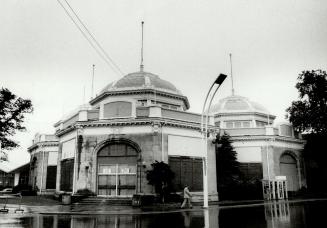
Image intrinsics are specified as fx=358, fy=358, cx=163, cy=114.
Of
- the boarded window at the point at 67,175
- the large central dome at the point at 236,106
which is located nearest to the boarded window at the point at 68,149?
the boarded window at the point at 67,175

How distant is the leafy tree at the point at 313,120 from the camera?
118 ft

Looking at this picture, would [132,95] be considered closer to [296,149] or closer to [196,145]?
[196,145]

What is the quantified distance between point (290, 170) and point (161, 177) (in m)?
18.5

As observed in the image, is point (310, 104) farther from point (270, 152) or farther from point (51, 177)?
point (51, 177)

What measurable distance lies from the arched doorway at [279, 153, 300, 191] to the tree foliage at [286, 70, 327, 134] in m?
3.33

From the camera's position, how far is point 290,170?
3803cm

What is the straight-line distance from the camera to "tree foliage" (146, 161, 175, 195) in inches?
1006

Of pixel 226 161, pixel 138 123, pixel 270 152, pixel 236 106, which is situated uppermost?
pixel 236 106

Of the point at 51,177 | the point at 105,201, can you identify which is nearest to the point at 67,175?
the point at 105,201

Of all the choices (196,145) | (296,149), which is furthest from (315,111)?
(196,145)

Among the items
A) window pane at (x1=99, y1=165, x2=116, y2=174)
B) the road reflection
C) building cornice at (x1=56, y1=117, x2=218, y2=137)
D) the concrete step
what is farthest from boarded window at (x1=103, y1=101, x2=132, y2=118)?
the road reflection

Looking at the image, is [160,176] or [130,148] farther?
[130,148]

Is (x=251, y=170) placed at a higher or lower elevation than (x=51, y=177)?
higher

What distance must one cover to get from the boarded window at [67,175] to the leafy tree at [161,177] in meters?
7.74
